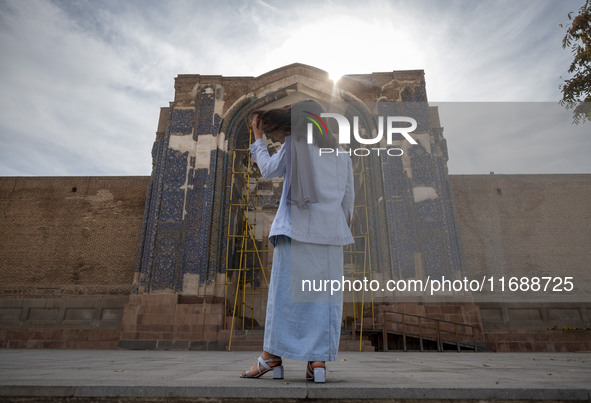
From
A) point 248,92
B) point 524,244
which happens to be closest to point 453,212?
point 524,244

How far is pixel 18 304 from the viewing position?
11461mm

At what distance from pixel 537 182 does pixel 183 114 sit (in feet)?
40.3

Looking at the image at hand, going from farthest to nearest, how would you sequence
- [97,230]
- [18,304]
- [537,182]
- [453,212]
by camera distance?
[537,182]
[97,230]
[18,304]
[453,212]

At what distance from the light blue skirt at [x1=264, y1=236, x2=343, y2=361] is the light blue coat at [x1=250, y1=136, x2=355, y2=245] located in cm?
7

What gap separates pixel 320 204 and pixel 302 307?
0.65 m

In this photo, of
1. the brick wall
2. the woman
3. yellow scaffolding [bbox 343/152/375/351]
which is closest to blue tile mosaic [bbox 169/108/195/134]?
the brick wall

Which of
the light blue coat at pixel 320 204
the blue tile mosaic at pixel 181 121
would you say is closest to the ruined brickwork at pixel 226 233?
the blue tile mosaic at pixel 181 121

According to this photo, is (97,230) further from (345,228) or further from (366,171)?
(345,228)

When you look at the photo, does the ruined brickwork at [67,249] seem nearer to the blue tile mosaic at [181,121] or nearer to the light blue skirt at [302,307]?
the blue tile mosaic at [181,121]

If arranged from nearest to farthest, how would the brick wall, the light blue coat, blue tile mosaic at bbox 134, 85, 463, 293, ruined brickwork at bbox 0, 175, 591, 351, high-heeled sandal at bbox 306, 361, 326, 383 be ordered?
high-heeled sandal at bbox 306, 361, 326, 383
the light blue coat
blue tile mosaic at bbox 134, 85, 463, 293
ruined brickwork at bbox 0, 175, 591, 351
the brick wall

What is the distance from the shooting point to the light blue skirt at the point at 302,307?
210 centimetres

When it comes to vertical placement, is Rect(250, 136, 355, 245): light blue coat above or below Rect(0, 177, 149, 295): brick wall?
below

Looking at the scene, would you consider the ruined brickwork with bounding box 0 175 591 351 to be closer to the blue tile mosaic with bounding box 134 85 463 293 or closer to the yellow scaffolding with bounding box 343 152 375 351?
the blue tile mosaic with bounding box 134 85 463 293

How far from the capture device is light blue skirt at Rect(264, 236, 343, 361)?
2.10 meters
